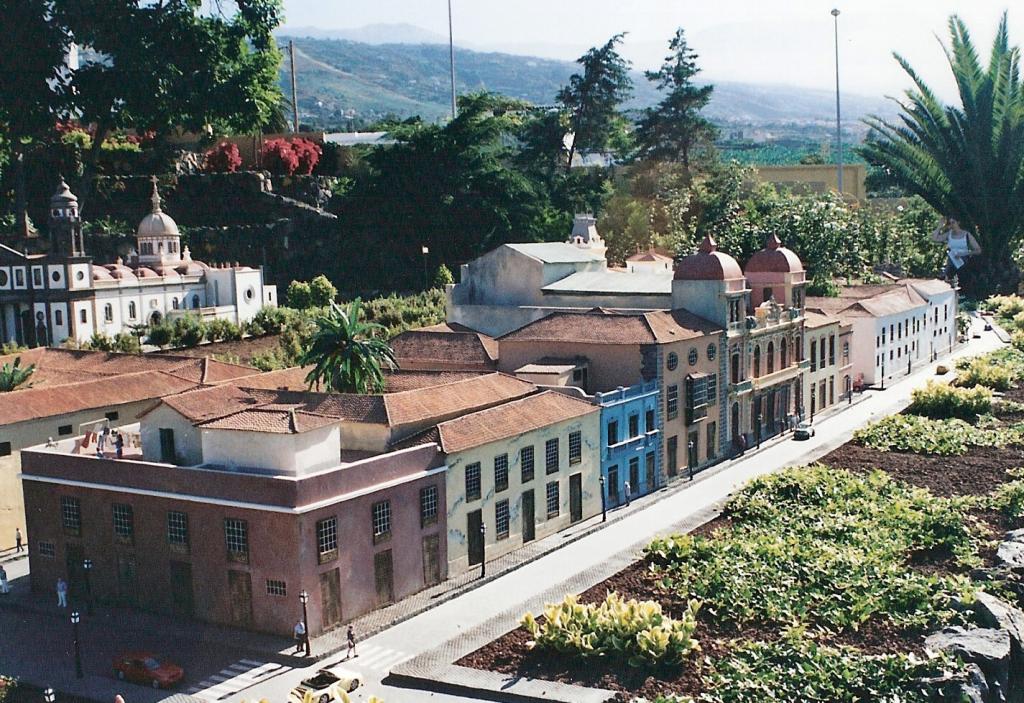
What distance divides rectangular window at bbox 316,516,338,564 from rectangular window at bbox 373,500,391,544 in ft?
5.30

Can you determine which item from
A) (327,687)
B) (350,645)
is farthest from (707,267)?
(327,687)

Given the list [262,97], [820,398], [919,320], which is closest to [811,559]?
[820,398]

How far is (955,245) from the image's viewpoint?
10962 cm

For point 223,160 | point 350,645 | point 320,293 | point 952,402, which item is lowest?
point 350,645

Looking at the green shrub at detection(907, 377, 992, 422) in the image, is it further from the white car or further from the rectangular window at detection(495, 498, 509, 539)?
the white car

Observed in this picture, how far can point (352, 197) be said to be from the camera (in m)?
96.2

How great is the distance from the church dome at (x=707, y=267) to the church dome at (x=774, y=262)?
673 centimetres

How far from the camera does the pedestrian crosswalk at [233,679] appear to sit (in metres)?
30.5

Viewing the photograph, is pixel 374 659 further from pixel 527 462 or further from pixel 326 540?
pixel 527 462

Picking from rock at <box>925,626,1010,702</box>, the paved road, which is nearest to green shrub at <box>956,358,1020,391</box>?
the paved road

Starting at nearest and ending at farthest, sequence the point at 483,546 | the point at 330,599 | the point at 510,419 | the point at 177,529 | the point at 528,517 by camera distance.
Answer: the point at 330,599, the point at 177,529, the point at 483,546, the point at 510,419, the point at 528,517

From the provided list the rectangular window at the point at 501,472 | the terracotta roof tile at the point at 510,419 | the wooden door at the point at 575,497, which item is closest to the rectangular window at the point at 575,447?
the wooden door at the point at 575,497

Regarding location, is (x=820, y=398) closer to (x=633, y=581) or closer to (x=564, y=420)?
(x=564, y=420)

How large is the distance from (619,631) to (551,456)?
13959 millimetres
